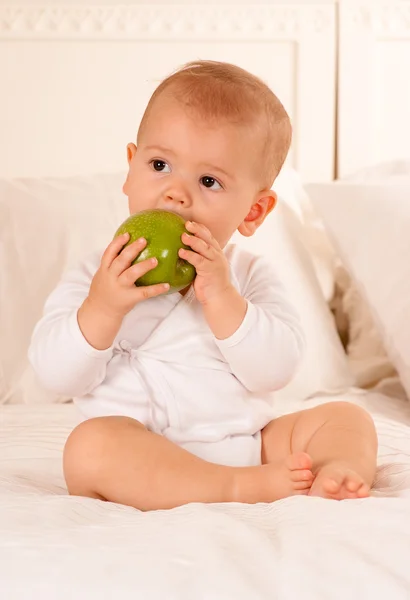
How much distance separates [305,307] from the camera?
1.99 m

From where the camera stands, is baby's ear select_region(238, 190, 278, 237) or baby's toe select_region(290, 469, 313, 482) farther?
baby's ear select_region(238, 190, 278, 237)

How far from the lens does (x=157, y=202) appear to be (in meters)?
1.26

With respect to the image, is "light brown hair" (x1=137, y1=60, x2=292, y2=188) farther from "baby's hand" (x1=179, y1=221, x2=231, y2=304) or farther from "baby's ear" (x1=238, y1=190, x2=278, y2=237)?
"baby's hand" (x1=179, y1=221, x2=231, y2=304)

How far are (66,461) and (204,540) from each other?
36cm

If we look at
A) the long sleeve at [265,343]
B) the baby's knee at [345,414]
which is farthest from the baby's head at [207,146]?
the baby's knee at [345,414]

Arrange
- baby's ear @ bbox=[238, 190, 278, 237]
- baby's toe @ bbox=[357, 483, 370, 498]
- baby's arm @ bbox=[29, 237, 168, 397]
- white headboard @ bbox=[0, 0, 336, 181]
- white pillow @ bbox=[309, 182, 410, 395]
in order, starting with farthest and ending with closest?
white headboard @ bbox=[0, 0, 336, 181] < white pillow @ bbox=[309, 182, 410, 395] < baby's ear @ bbox=[238, 190, 278, 237] < baby's arm @ bbox=[29, 237, 168, 397] < baby's toe @ bbox=[357, 483, 370, 498]

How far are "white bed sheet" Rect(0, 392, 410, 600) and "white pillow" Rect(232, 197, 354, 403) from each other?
805 millimetres

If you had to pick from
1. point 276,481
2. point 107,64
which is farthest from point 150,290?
point 107,64

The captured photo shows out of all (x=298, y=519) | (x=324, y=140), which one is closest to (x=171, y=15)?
(x=324, y=140)

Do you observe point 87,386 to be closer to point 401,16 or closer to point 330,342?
point 330,342

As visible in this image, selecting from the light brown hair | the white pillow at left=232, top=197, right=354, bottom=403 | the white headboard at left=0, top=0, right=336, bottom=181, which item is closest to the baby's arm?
the light brown hair

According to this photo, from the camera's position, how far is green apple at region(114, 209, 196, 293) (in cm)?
114

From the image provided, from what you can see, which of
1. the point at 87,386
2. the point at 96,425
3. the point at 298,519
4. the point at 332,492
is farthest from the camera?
the point at 87,386

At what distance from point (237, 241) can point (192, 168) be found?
74 centimetres
